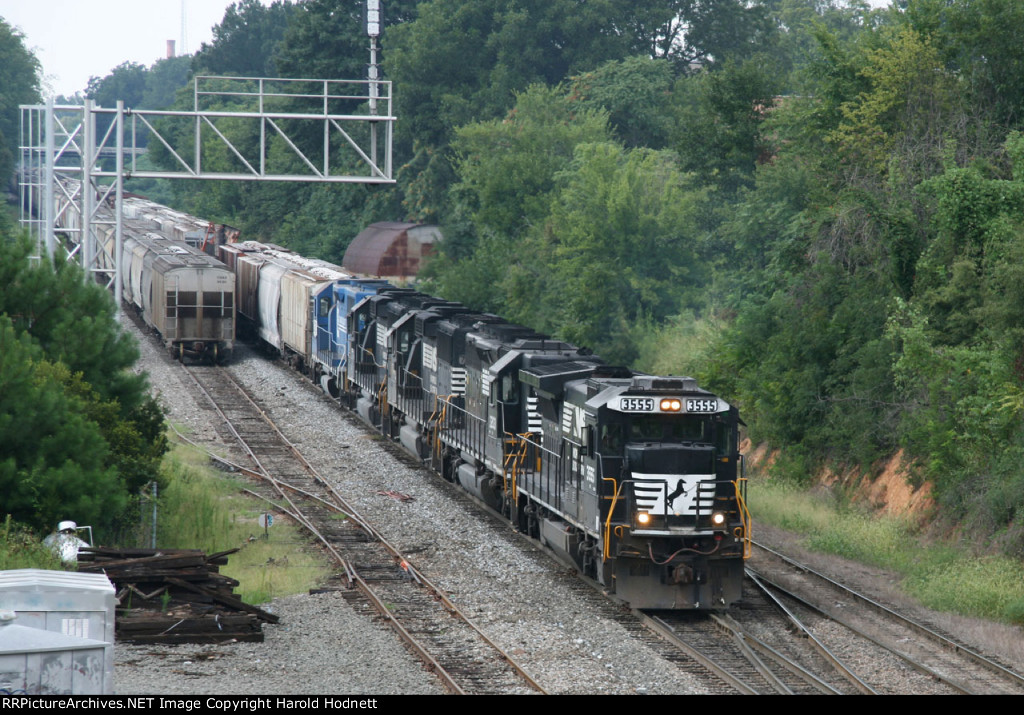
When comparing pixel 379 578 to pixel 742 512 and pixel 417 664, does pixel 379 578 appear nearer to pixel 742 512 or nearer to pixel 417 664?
pixel 417 664

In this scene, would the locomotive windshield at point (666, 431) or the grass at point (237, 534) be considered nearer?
the locomotive windshield at point (666, 431)

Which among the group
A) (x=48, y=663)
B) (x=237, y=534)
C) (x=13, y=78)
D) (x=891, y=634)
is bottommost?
(x=237, y=534)

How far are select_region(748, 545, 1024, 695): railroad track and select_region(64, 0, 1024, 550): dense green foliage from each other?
2983 millimetres

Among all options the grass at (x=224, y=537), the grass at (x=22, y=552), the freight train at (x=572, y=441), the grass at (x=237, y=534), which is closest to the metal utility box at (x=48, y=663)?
the grass at (x=22, y=552)

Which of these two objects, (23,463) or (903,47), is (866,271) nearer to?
(903,47)

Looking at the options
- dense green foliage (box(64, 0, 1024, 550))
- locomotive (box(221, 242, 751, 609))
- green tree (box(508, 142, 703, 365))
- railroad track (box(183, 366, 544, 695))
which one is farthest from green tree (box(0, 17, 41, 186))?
locomotive (box(221, 242, 751, 609))

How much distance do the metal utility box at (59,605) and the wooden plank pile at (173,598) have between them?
2233mm

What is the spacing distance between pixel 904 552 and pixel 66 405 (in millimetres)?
13492

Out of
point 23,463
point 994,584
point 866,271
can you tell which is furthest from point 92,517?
point 866,271

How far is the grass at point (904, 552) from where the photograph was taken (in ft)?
55.7

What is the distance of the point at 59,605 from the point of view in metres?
12.5

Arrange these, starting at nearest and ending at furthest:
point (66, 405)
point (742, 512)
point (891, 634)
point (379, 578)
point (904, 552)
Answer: point (891, 634) < point (742, 512) < point (66, 405) < point (379, 578) < point (904, 552)

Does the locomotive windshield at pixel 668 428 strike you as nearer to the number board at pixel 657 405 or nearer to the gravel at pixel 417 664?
the number board at pixel 657 405

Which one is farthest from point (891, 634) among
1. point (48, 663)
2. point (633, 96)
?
point (633, 96)
